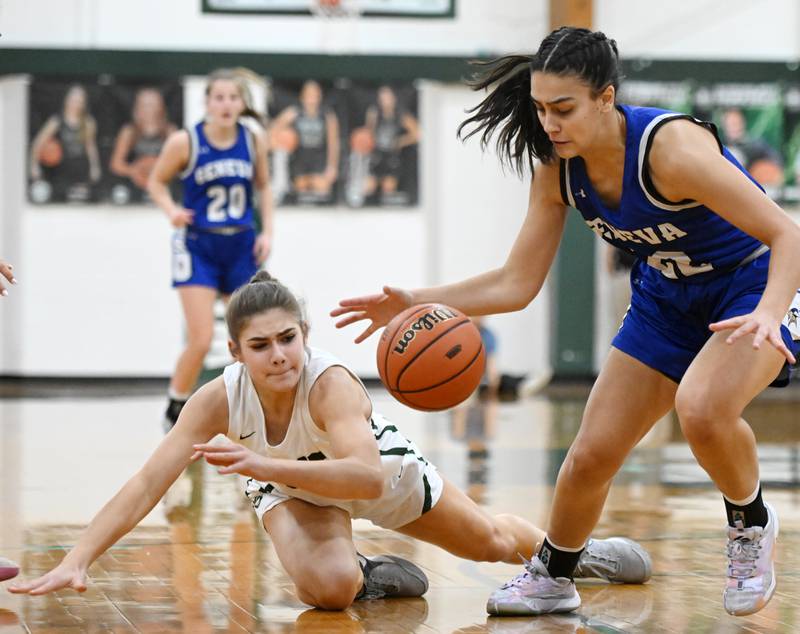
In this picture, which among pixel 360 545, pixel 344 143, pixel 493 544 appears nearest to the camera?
pixel 493 544

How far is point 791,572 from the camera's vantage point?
12.6ft

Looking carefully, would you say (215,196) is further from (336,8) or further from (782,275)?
(336,8)

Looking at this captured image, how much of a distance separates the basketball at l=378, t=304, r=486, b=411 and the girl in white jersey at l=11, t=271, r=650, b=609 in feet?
0.37

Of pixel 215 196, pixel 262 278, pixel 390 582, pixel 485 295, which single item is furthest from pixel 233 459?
pixel 215 196

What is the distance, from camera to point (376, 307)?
3.49 metres

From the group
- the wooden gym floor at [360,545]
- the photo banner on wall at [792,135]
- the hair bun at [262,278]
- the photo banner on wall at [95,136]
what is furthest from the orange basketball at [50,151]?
the hair bun at [262,278]

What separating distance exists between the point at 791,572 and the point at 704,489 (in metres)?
1.84

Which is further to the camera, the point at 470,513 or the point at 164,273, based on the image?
the point at 164,273

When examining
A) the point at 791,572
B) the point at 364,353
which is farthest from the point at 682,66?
the point at 791,572

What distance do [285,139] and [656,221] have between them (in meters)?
9.89

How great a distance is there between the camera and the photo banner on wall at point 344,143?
12.8 metres

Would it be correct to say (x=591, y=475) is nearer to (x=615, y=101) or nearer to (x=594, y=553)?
(x=594, y=553)

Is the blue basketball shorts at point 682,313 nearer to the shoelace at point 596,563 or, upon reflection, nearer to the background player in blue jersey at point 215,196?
the shoelace at point 596,563

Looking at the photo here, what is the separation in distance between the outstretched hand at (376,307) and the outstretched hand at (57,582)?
0.91 meters
